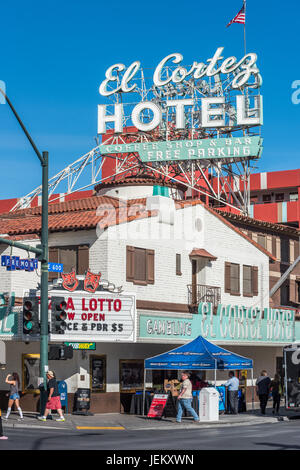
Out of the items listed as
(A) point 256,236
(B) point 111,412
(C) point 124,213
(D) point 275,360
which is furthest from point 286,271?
(B) point 111,412

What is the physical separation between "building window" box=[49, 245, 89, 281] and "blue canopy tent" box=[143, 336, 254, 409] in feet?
19.0

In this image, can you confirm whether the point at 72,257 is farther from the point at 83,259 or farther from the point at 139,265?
the point at 139,265

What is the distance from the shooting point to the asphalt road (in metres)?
19.5

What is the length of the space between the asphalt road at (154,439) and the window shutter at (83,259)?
1079cm

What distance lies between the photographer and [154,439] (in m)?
22.4

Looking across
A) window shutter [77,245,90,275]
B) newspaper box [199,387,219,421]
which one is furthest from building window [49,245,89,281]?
newspaper box [199,387,219,421]

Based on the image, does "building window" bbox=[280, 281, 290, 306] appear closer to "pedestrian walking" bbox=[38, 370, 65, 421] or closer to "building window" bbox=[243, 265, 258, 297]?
"building window" bbox=[243, 265, 258, 297]

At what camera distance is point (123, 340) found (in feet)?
110

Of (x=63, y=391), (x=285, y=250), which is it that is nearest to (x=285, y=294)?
(x=285, y=250)

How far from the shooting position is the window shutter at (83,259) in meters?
35.8

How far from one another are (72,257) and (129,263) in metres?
2.82

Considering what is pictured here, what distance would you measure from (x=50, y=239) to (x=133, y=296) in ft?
20.5

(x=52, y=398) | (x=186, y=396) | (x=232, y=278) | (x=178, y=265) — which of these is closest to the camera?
(x=52, y=398)
